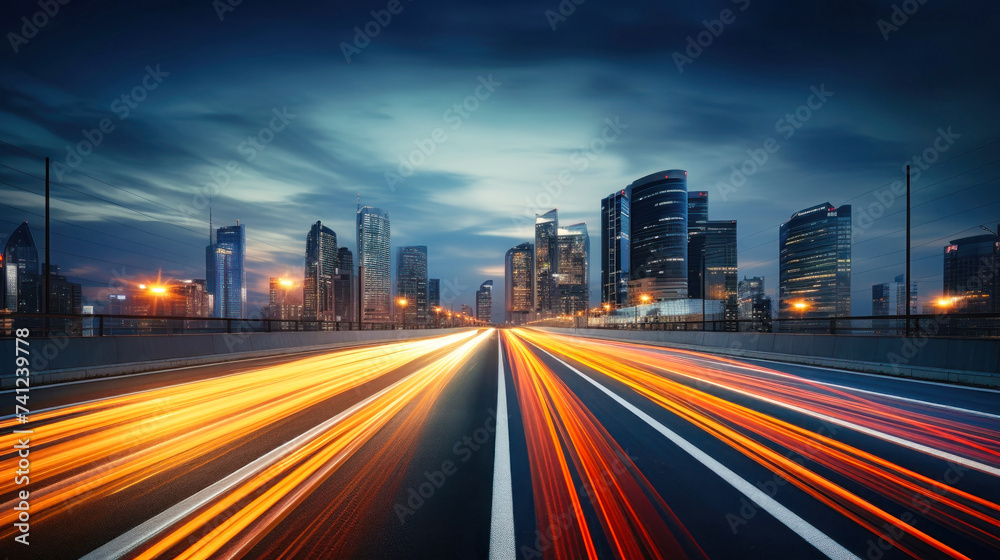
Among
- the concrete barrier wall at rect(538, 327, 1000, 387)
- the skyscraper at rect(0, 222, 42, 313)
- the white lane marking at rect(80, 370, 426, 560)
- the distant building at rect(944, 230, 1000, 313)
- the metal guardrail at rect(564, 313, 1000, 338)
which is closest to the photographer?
the white lane marking at rect(80, 370, 426, 560)

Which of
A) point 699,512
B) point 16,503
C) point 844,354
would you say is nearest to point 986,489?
point 699,512

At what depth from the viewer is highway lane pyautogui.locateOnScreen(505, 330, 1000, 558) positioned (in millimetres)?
3598

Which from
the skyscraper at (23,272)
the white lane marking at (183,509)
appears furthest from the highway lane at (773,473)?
the skyscraper at (23,272)

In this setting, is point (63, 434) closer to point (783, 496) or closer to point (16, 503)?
point (16, 503)

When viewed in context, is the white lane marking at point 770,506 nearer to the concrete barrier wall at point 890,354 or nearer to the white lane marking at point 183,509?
the white lane marking at point 183,509

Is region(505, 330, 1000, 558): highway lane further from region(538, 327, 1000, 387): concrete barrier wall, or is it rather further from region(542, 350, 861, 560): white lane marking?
region(538, 327, 1000, 387): concrete barrier wall

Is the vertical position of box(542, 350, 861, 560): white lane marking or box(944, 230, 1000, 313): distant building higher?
box(944, 230, 1000, 313): distant building

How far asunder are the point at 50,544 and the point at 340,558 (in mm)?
2194

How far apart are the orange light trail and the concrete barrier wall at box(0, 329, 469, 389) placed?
1248cm

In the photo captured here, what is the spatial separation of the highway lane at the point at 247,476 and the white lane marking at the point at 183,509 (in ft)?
0.05

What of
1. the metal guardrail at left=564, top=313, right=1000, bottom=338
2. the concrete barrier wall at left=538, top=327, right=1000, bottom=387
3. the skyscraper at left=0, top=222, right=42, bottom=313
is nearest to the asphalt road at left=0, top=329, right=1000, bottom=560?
the concrete barrier wall at left=538, top=327, right=1000, bottom=387

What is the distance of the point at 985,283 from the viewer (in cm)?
13788

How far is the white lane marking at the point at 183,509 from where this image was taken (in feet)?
11.1

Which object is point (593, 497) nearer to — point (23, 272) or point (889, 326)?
point (889, 326)
